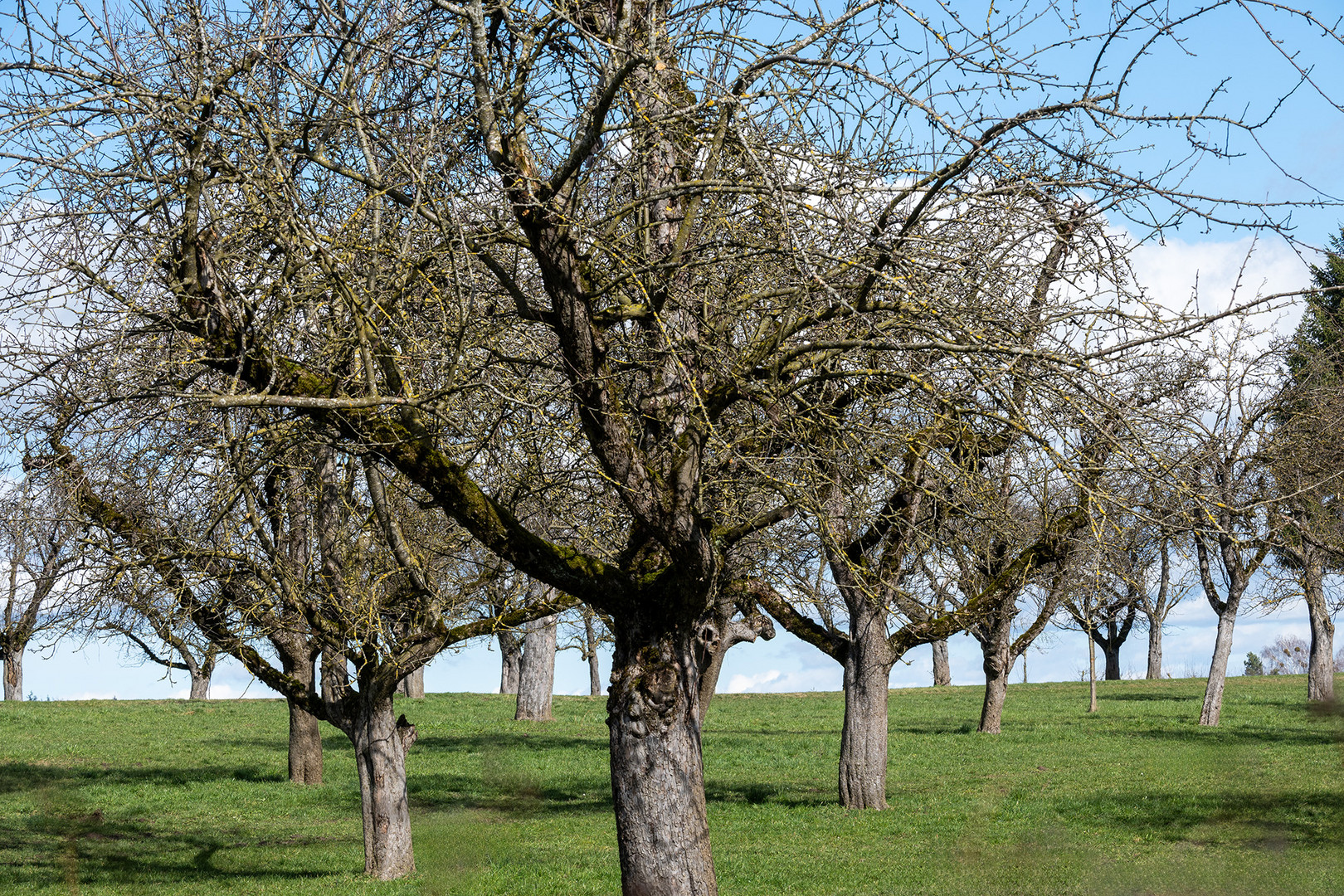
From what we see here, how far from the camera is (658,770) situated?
6.66 meters

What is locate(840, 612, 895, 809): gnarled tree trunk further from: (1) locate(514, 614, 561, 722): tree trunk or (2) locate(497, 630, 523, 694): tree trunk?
(2) locate(497, 630, 523, 694): tree trunk

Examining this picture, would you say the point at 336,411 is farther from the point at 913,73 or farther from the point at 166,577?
the point at 166,577

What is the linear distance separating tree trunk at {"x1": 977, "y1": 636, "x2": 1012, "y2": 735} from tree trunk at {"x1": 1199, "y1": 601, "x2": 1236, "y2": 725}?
4.40 m

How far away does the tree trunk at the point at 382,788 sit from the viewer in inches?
475

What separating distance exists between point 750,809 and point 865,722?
2.56 meters

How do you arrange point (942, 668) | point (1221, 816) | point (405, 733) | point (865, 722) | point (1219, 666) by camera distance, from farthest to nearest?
point (942, 668) < point (1219, 666) < point (865, 722) < point (1221, 816) < point (405, 733)

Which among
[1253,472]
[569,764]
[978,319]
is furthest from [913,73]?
[1253,472]

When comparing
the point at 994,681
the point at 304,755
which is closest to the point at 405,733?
the point at 304,755

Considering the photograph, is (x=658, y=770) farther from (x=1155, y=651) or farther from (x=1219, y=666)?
(x=1155, y=651)

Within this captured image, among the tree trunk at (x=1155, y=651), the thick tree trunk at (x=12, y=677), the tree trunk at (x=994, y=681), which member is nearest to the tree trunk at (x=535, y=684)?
the tree trunk at (x=994, y=681)

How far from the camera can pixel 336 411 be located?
6430 millimetres

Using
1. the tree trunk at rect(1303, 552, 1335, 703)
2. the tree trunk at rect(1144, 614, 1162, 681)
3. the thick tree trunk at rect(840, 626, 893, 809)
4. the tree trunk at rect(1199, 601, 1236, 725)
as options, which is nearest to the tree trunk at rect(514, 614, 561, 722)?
the thick tree trunk at rect(840, 626, 893, 809)

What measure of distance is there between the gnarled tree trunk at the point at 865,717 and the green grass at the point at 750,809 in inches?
16.9

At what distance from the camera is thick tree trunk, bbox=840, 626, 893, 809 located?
15.6 meters
